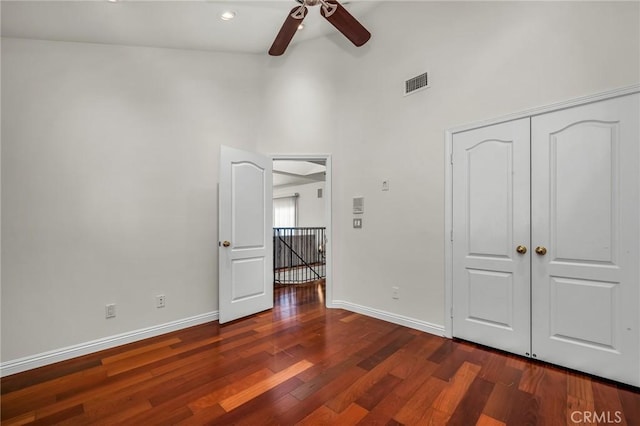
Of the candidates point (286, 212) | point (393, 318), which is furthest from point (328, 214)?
point (286, 212)

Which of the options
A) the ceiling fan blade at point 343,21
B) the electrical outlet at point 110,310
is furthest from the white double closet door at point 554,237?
the electrical outlet at point 110,310

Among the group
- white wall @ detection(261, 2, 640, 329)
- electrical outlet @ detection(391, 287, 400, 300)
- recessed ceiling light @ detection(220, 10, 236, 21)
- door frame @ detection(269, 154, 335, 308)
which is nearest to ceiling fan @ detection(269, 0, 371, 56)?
recessed ceiling light @ detection(220, 10, 236, 21)

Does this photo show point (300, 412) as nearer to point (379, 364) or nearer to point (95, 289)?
point (379, 364)

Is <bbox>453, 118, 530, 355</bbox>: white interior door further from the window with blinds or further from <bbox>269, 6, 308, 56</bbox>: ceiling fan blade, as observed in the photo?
the window with blinds

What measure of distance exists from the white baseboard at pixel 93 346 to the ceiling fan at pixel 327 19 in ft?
10.7

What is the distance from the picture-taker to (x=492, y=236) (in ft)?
8.71

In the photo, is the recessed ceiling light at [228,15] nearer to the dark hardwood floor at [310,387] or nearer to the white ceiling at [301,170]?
the dark hardwood floor at [310,387]

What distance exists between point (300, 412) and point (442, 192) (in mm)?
2372

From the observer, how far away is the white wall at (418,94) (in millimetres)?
2262

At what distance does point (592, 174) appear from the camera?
219 centimetres

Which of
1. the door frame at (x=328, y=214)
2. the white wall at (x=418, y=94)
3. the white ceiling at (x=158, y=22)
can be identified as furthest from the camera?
the door frame at (x=328, y=214)

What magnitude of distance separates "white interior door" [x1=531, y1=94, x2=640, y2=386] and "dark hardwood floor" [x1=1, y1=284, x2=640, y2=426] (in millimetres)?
247

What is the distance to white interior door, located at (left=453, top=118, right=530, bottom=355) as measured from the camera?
250 centimetres

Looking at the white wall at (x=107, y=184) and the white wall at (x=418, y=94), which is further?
the white wall at (x=107, y=184)
